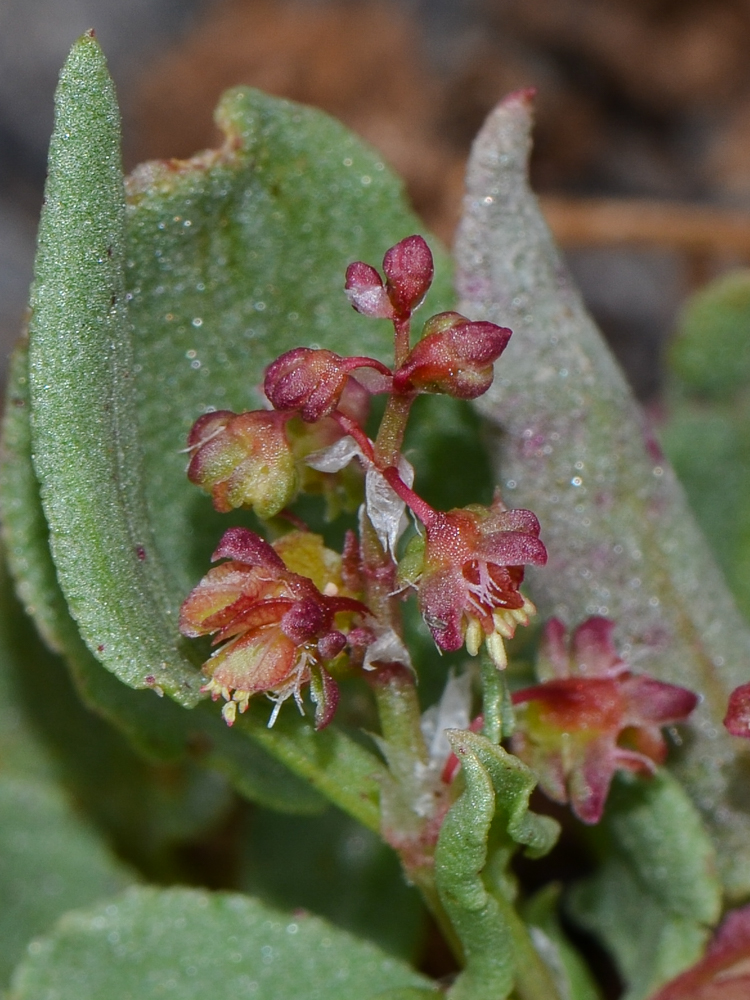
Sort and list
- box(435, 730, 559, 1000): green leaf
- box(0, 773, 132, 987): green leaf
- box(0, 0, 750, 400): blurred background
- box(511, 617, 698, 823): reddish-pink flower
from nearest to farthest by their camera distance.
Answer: box(435, 730, 559, 1000): green leaf, box(511, 617, 698, 823): reddish-pink flower, box(0, 773, 132, 987): green leaf, box(0, 0, 750, 400): blurred background

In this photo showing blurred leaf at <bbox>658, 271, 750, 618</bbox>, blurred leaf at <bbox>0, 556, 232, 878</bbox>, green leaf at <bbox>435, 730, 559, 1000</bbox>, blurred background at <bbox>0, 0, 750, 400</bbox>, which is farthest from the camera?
blurred background at <bbox>0, 0, 750, 400</bbox>

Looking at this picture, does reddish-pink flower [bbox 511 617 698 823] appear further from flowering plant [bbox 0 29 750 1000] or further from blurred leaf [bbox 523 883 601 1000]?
blurred leaf [bbox 523 883 601 1000]

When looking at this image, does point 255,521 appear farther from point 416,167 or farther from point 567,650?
point 416,167

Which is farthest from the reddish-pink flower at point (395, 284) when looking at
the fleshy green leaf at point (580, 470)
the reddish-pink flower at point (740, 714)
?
the reddish-pink flower at point (740, 714)

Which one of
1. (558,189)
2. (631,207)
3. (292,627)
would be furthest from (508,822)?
(558,189)

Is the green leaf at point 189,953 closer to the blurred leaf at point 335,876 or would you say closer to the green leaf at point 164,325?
the green leaf at point 164,325

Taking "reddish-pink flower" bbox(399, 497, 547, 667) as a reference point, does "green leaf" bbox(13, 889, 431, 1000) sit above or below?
below

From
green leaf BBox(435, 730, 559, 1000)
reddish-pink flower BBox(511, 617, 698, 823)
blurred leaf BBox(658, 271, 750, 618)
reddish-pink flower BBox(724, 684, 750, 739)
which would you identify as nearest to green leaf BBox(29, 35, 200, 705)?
green leaf BBox(435, 730, 559, 1000)

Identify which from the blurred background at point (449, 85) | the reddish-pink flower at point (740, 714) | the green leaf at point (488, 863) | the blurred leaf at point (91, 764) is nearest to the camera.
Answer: the green leaf at point (488, 863)

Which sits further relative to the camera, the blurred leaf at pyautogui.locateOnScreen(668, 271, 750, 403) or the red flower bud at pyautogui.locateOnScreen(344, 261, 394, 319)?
the blurred leaf at pyautogui.locateOnScreen(668, 271, 750, 403)
